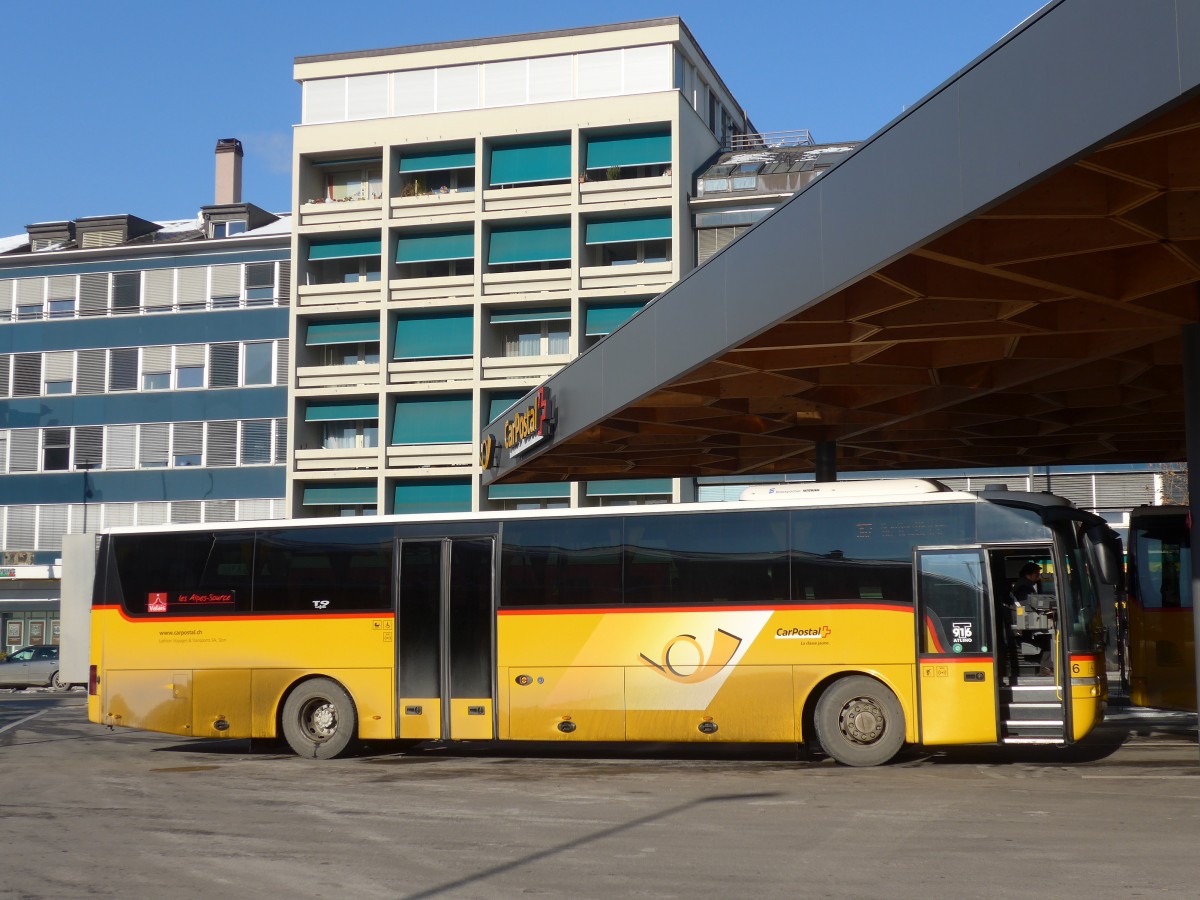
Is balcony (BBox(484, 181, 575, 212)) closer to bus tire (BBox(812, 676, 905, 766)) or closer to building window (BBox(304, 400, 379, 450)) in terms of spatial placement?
building window (BBox(304, 400, 379, 450))

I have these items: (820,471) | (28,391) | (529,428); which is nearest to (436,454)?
(28,391)

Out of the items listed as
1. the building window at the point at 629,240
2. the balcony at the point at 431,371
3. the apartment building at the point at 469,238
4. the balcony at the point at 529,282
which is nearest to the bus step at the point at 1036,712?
the apartment building at the point at 469,238

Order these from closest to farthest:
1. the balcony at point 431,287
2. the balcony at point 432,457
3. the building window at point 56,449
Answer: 1. the balcony at point 432,457
2. the balcony at point 431,287
3. the building window at point 56,449

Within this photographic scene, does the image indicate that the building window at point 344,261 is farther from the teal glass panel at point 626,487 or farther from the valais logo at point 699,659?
the valais logo at point 699,659

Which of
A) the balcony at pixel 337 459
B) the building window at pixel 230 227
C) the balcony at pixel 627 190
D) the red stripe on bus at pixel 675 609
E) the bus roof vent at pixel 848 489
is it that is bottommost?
the red stripe on bus at pixel 675 609

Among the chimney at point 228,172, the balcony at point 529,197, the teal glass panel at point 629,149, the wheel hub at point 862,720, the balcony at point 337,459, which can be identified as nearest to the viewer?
the wheel hub at point 862,720

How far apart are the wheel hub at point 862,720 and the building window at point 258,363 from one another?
38144 mm

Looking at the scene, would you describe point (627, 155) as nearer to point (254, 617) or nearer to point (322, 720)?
point (254, 617)

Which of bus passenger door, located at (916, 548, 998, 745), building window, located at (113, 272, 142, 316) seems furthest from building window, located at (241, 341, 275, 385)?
bus passenger door, located at (916, 548, 998, 745)

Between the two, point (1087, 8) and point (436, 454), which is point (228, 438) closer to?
point (436, 454)

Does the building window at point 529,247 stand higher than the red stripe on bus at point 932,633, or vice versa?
the building window at point 529,247

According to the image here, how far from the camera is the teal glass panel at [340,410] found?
48625mm

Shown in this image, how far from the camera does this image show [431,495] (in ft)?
156

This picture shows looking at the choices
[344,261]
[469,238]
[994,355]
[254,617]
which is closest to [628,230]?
[469,238]
